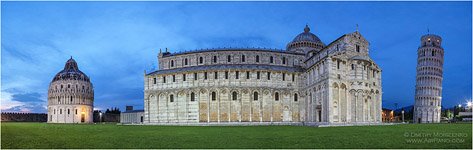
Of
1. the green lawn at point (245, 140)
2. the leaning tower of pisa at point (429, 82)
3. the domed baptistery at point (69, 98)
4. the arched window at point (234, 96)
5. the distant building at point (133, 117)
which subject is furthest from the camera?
the domed baptistery at point (69, 98)

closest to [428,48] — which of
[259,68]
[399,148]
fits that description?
[259,68]

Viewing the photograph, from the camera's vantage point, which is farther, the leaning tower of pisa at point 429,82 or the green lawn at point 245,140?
the leaning tower of pisa at point 429,82

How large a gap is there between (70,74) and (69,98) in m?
7.35

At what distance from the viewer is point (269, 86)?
5941cm

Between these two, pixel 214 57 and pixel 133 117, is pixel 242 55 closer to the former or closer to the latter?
pixel 214 57

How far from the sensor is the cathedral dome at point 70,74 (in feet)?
377

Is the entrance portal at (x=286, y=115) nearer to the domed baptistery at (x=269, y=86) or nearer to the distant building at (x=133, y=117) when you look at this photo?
the domed baptistery at (x=269, y=86)

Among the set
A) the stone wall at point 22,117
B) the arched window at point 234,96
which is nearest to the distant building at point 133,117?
the arched window at point 234,96

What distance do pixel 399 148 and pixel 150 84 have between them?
177ft

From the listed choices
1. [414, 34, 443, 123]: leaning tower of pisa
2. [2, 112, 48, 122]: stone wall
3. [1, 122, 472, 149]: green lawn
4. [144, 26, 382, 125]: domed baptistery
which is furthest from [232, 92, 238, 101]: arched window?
[2, 112, 48, 122]: stone wall

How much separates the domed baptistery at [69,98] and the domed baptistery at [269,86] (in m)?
55.5

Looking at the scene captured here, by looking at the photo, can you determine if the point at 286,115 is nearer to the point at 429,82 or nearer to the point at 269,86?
the point at 269,86

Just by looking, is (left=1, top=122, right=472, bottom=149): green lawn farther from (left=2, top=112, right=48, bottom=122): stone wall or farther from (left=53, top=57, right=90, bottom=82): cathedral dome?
(left=2, top=112, right=48, bottom=122): stone wall

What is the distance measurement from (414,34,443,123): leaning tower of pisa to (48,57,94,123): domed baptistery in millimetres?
93241
